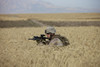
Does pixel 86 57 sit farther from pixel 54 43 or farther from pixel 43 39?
pixel 43 39

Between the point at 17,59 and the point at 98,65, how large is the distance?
2388 mm

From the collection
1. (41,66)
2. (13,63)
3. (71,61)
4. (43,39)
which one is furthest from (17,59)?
(43,39)

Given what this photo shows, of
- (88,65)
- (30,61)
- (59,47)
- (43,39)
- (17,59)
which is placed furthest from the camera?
(43,39)

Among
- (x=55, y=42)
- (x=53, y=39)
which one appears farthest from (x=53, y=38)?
(x=55, y=42)

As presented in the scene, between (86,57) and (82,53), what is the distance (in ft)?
1.62

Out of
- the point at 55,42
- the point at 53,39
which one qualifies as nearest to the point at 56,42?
the point at 55,42

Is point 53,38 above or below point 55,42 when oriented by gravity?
above

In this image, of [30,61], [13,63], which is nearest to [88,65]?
[30,61]

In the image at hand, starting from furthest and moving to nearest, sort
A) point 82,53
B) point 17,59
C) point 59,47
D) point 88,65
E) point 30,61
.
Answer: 1. point 59,47
2. point 82,53
3. point 17,59
4. point 30,61
5. point 88,65

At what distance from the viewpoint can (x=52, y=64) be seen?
4969 millimetres

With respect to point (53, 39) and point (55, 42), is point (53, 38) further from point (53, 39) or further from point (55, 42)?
point (55, 42)

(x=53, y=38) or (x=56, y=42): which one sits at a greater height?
(x=53, y=38)

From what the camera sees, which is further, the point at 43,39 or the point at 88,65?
the point at 43,39

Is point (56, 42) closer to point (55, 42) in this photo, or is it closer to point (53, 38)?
point (55, 42)
